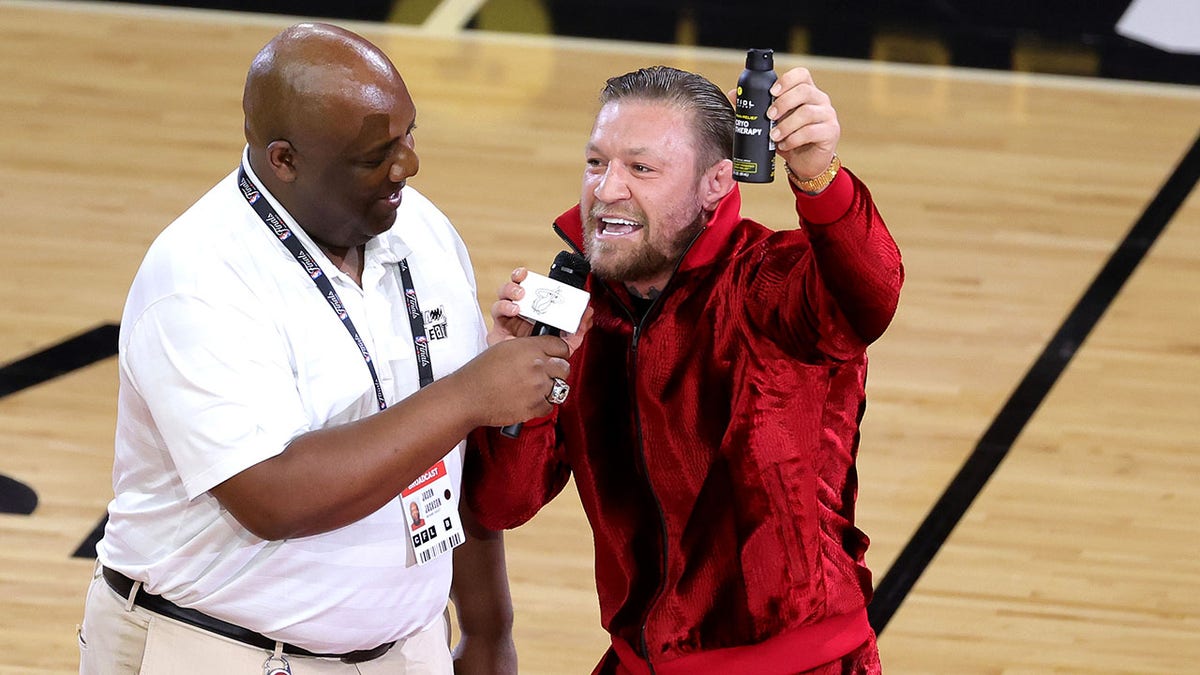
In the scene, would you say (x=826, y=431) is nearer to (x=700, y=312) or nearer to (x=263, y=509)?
(x=700, y=312)

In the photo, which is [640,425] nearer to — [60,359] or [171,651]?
[171,651]

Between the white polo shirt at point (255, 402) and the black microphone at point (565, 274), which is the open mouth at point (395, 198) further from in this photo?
the black microphone at point (565, 274)

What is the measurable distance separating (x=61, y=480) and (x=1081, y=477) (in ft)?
10.5

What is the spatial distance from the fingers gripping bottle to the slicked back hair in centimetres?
34

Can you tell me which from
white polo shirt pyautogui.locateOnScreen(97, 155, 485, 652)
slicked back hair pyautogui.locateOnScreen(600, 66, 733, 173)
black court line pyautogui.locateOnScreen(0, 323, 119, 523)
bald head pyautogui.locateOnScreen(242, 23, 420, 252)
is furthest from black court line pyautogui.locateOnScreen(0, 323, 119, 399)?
slicked back hair pyautogui.locateOnScreen(600, 66, 733, 173)

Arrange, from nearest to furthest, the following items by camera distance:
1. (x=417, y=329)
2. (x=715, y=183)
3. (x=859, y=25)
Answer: (x=417, y=329) < (x=715, y=183) < (x=859, y=25)

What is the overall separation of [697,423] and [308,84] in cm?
86

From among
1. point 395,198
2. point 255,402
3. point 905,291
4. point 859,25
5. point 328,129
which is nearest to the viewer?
point 255,402

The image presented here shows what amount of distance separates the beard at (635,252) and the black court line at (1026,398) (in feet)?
6.41

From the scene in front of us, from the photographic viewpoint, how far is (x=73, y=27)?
A: 9.44m

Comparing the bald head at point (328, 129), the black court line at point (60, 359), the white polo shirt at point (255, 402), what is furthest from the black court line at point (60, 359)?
the bald head at point (328, 129)

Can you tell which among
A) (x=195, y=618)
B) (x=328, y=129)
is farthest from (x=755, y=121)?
(x=195, y=618)

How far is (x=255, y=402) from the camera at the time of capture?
7.79 feet

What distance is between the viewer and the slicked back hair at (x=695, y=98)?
2.77 metres
